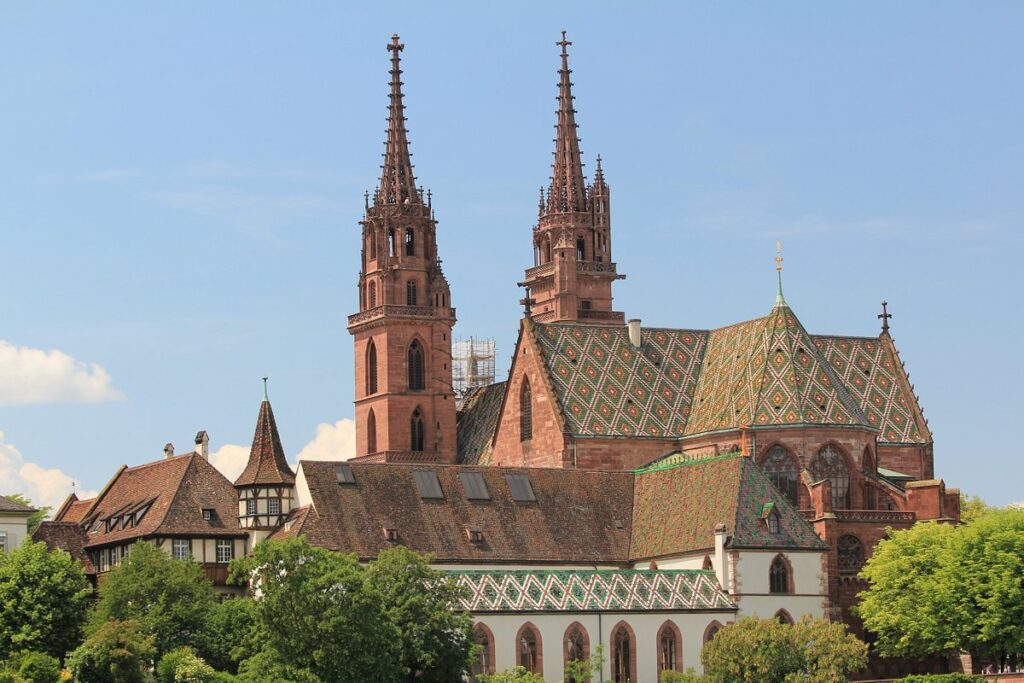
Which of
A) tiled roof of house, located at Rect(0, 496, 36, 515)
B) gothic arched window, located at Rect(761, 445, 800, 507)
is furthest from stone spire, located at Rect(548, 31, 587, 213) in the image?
tiled roof of house, located at Rect(0, 496, 36, 515)

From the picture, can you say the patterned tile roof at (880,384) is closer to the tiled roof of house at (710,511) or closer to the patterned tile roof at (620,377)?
the patterned tile roof at (620,377)

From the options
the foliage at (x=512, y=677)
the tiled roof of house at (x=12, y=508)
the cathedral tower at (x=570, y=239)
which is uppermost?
the cathedral tower at (x=570, y=239)

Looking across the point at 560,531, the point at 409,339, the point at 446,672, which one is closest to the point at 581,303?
the point at 409,339

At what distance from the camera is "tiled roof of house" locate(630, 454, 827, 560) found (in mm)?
103812

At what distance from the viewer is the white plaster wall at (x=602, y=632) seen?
96.4 metres

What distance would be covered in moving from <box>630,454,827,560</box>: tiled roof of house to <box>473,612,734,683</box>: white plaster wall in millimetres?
4416

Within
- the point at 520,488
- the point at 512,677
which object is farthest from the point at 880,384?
the point at 512,677

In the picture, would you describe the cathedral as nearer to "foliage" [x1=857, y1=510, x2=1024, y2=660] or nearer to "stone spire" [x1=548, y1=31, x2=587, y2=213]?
"foliage" [x1=857, y1=510, x2=1024, y2=660]

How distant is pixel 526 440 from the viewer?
4806 inches

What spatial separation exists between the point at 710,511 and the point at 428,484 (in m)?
12.2

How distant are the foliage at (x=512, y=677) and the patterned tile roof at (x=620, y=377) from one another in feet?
84.7

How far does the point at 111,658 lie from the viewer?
286 ft

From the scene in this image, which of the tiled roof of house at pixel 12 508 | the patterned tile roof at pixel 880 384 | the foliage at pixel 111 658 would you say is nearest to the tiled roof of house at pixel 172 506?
the tiled roof of house at pixel 12 508

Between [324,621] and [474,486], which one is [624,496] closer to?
[474,486]
